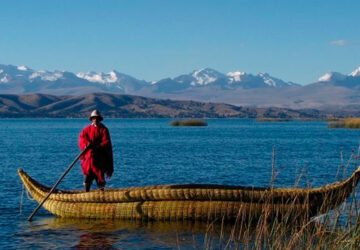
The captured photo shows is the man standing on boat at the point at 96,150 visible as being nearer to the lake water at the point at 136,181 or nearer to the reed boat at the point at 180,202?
the reed boat at the point at 180,202

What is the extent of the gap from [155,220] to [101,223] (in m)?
1.16

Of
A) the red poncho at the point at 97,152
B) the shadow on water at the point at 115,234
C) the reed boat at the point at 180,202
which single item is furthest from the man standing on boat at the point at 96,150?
the shadow on water at the point at 115,234

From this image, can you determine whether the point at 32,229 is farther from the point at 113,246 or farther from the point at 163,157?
the point at 163,157

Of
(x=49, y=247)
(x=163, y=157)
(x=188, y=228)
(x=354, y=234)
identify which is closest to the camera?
(x=354, y=234)

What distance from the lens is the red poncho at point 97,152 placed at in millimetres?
15086

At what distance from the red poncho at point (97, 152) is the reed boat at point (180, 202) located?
0.54 metres

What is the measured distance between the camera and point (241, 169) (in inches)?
1162

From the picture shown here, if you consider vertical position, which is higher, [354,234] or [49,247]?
[354,234]

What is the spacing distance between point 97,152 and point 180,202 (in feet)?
7.32

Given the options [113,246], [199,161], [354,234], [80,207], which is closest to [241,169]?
[199,161]

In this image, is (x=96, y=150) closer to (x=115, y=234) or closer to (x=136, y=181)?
(x=115, y=234)

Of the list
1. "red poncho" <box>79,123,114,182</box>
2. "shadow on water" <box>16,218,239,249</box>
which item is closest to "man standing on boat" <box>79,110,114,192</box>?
"red poncho" <box>79,123,114,182</box>

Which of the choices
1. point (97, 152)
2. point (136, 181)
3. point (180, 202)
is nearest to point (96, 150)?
point (97, 152)

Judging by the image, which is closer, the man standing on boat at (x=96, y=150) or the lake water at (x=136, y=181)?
the lake water at (x=136, y=181)
